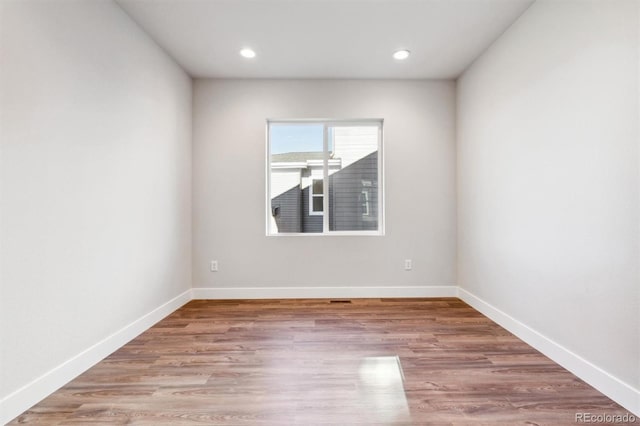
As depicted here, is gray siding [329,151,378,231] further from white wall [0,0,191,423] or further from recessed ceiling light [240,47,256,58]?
white wall [0,0,191,423]

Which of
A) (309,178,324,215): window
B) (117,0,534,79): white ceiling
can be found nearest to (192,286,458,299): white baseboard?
(309,178,324,215): window

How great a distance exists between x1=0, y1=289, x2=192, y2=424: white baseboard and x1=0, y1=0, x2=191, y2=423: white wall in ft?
0.12

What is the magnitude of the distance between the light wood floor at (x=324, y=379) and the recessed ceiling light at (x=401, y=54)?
2.56m

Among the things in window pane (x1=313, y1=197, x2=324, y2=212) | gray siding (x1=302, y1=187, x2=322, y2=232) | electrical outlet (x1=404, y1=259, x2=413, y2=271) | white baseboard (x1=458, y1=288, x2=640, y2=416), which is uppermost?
window pane (x1=313, y1=197, x2=324, y2=212)

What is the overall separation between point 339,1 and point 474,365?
270 cm

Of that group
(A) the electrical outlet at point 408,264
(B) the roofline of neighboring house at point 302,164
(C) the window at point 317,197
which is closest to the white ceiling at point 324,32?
(B) the roofline of neighboring house at point 302,164

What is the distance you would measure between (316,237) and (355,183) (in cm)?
82

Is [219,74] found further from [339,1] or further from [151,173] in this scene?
[339,1]

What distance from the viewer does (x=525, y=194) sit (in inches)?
94.0

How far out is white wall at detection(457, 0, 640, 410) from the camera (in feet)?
5.26

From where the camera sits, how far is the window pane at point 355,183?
3764 mm

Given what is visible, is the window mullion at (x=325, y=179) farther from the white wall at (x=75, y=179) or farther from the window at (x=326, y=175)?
the white wall at (x=75, y=179)

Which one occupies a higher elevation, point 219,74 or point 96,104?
point 219,74

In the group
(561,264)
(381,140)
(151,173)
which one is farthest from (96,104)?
(561,264)
